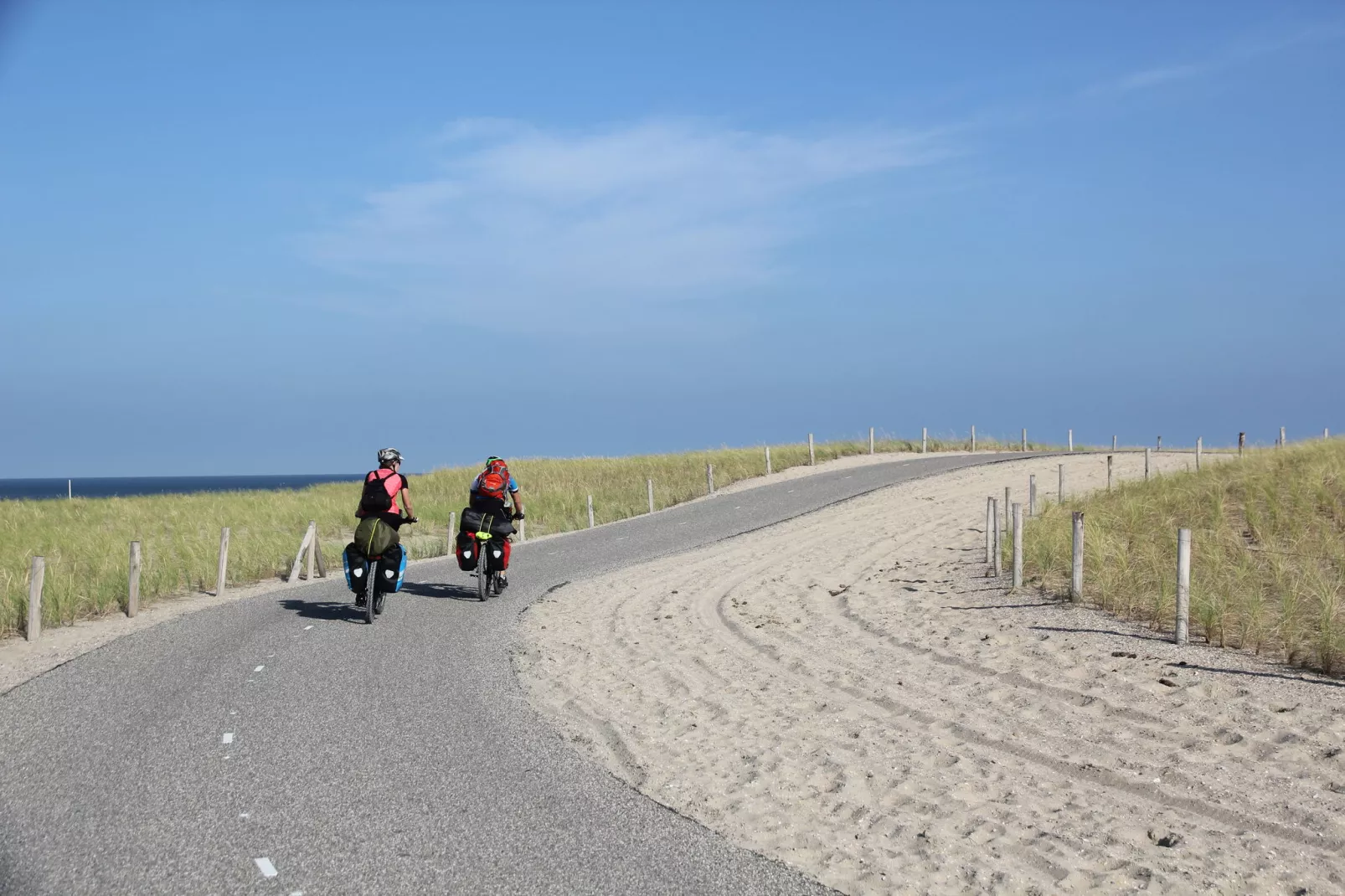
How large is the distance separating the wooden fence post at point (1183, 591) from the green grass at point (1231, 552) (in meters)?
0.30

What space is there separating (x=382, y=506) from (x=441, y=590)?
13.9 ft

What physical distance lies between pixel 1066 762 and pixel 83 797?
6.51 meters

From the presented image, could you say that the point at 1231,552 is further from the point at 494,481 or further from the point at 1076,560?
the point at 494,481

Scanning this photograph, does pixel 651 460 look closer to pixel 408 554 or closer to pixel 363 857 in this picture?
pixel 408 554

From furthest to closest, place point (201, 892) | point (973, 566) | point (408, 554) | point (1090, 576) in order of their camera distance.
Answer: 1. point (408, 554)
2. point (973, 566)
3. point (1090, 576)
4. point (201, 892)

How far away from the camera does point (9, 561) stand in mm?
19609

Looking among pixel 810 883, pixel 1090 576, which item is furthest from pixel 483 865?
pixel 1090 576

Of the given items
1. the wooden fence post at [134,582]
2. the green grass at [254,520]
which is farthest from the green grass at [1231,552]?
the green grass at [254,520]

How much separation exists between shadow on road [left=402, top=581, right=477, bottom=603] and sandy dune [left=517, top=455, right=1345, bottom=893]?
7.27 feet

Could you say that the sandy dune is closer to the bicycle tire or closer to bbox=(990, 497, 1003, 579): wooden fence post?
bbox=(990, 497, 1003, 579): wooden fence post

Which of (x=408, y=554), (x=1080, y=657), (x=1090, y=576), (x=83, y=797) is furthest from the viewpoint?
(x=408, y=554)

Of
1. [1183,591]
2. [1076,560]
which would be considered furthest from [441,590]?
[1183,591]

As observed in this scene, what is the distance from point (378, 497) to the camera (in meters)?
13.5

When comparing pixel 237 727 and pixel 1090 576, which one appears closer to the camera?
pixel 237 727
